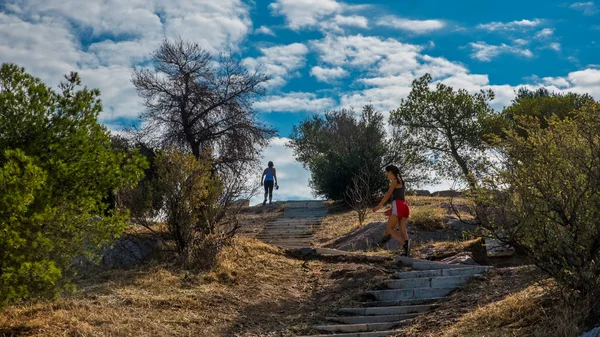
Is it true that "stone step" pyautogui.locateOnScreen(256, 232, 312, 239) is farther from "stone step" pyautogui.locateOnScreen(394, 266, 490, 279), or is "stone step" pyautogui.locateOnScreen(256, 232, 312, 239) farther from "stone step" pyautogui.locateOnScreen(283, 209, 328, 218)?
"stone step" pyautogui.locateOnScreen(394, 266, 490, 279)

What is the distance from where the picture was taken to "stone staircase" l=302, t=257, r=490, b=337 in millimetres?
9258

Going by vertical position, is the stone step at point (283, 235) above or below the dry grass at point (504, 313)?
above

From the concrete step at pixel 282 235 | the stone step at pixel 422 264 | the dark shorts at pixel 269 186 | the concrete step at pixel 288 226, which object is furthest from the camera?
the dark shorts at pixel 269 186

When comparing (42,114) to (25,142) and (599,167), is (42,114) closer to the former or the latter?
(25,142)

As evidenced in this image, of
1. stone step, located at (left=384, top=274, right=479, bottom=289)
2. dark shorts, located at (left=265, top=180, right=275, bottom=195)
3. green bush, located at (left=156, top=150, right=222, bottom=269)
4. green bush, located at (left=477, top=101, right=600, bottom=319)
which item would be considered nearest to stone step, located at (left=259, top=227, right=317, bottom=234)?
dark shorts, located at (left=265, top=180, right=275, bottom=195)

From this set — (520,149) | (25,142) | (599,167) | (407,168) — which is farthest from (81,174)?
(407,168)

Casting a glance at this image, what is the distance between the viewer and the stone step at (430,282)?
10.5 meters

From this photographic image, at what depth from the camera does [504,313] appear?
793 centimetres

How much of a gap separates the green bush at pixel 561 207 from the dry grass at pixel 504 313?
1.26ft

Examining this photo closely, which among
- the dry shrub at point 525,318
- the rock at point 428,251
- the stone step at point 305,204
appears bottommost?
the dry shrub at point 525,318

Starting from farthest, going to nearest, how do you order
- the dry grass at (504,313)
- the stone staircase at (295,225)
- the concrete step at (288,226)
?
1. the concrete step at (288,226)
2. the stone staircase at (295,225)
3. the dry grass at (504,313)

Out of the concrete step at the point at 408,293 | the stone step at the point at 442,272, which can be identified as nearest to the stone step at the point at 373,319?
the concrete step at the point at 408,293

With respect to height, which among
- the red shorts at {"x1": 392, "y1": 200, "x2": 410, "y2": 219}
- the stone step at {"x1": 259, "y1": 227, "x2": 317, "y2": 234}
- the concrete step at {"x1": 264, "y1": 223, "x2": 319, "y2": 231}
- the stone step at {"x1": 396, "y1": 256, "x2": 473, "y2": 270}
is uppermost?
the red shorts at {"x1": 392, "y1": 200, "x2": 410, "y2": 219}

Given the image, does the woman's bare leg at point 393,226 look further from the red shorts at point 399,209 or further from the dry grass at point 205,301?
the dry grass at point 205,301
